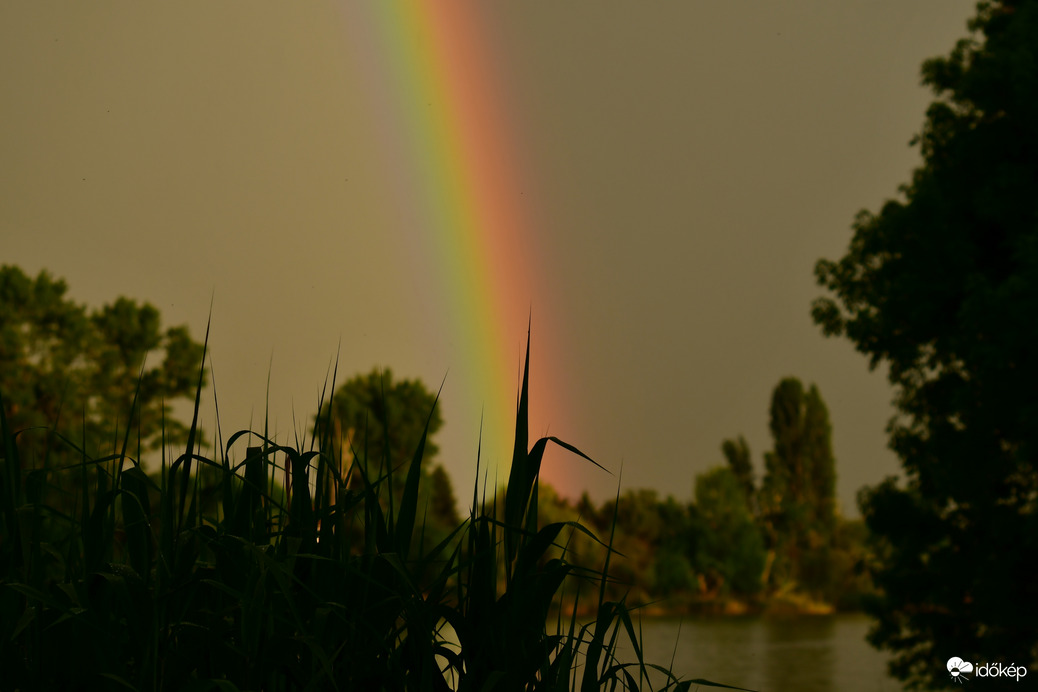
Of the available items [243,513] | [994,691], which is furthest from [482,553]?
[994,691]

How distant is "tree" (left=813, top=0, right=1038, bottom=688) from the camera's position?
1227cm

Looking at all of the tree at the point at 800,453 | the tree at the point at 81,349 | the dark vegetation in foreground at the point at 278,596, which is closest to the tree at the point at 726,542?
the tree at the point at 800,453

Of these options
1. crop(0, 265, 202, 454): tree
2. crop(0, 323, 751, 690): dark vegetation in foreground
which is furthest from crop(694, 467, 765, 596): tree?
crop(0, 323, 751, 690): dark vegetation in foreground

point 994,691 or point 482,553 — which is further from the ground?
point 482,553

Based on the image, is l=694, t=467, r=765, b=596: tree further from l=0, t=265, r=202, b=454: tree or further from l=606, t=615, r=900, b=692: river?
l=0, t=265, r=202, b=454: tree

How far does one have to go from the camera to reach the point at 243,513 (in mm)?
1945

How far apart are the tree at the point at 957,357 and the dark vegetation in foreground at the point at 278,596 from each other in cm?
1080

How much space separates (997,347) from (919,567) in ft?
12.5

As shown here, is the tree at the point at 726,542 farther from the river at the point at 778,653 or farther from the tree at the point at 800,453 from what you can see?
the tree at the point at 800,453

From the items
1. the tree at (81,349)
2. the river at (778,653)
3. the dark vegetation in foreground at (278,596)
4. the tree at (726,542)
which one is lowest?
the river at (778,653)

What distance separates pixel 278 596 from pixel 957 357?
13.0m

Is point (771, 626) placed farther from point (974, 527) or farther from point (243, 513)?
A: point (243, 513)

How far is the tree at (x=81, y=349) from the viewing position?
27875 millimetres

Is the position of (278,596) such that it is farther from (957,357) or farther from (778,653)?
(778,653)
